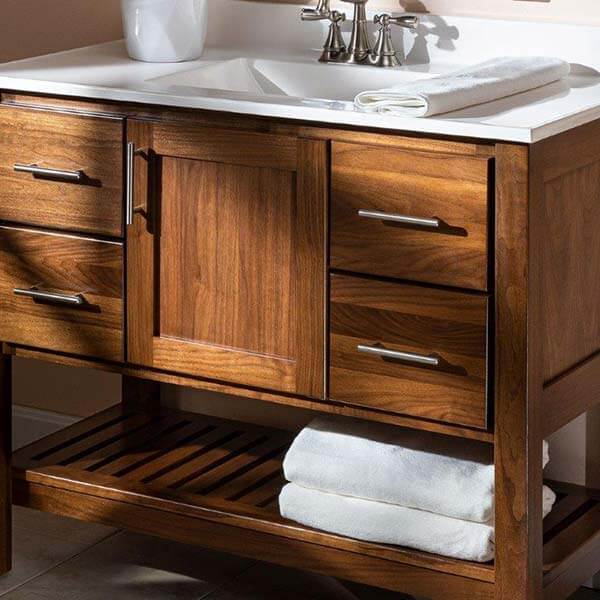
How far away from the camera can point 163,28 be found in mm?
2420

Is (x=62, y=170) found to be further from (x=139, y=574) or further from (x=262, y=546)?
(x=139, y=574)

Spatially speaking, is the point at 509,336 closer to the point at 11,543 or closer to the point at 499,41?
the point at 499,41

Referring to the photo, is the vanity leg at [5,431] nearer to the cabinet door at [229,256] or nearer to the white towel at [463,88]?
the cabinet door at [229,256]

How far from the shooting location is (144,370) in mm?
2258

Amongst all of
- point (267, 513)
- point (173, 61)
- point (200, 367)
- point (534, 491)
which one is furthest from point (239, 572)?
point (173, 61)

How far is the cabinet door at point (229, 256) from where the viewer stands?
205 centimetres

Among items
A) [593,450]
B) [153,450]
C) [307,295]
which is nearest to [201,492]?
[153,450]

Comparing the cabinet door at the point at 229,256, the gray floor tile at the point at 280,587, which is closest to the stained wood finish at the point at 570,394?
the cabinet door at the point at 229,256

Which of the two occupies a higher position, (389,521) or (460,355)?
(460,355)

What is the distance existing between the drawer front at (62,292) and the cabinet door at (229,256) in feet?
0.13

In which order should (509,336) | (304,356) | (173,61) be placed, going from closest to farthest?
1. (509,336)
2. (304,356)
3. (173,61)

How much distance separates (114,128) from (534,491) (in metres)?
0.85

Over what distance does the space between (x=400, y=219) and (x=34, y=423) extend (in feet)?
4.64

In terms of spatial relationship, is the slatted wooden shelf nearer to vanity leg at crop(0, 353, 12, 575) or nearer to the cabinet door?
vanity leg at crop(0, 353, 12, 575)
